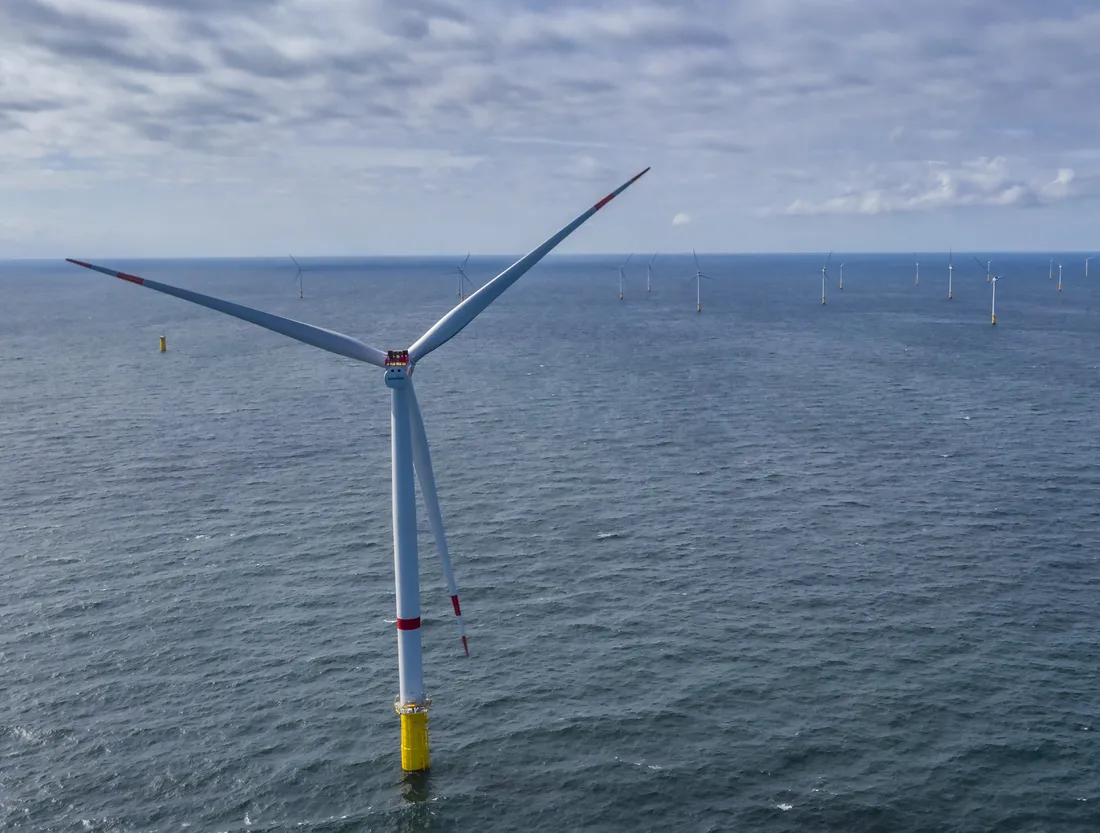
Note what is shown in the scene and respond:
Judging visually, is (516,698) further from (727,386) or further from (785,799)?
(727,386)

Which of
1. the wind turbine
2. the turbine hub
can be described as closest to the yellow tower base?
the wind turbine

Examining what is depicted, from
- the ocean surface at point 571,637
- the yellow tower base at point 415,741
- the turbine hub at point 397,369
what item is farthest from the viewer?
the yellow tower base at point 415,741

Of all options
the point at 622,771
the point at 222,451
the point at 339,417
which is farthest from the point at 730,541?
the point at 339,417

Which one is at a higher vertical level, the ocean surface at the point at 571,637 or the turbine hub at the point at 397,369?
the turbine hub at the point at 397,369

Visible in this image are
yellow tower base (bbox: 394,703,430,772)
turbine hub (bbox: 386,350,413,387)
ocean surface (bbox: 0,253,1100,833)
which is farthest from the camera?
yellow tower base (bbox: 394,703,430,772)

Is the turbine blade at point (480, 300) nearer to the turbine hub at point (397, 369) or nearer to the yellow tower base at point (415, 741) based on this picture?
the turbine hub at point (397, 369)

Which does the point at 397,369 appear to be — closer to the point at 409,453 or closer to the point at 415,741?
the point at 409,453

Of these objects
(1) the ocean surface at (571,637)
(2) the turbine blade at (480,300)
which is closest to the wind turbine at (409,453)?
(2) the turbine blade at (480,300)

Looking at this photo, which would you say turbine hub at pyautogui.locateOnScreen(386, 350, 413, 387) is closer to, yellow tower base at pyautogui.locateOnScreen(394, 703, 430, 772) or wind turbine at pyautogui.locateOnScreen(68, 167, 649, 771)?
wind turbine at pyautogui.locateOnScreen(68, 167, 649, 771)

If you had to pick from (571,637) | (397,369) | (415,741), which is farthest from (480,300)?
(571,637)
